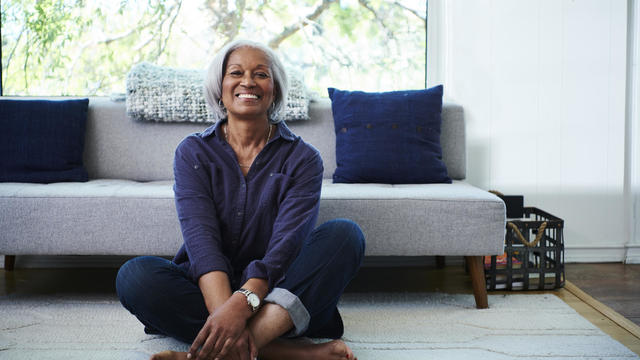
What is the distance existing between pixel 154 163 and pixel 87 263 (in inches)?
26.1

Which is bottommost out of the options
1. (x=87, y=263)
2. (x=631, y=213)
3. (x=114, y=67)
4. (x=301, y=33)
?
(x=87, y=263)

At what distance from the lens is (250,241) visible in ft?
4.89

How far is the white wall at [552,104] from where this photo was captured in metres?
2.71

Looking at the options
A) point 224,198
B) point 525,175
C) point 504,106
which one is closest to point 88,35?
point 224,198

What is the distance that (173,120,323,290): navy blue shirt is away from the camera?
1.43 metres

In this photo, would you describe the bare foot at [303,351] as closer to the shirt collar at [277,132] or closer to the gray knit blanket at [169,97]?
the shirt collar at [277,132]

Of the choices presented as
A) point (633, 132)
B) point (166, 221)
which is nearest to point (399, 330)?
point (166, 221)

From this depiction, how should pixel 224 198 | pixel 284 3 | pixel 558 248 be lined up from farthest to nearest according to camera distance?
pixel 284 3 < pixel 558 248 < pixel 224 198

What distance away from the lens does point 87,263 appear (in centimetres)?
268

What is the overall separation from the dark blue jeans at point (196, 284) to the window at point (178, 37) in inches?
63.6

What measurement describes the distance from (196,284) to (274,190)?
0.33 metres

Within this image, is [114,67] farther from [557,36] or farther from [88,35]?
[557,36]

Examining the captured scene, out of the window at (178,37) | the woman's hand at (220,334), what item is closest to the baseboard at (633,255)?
the window at (178,37)

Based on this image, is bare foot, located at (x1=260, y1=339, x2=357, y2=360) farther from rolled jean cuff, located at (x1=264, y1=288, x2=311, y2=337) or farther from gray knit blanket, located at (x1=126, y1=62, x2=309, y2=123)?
gray knit blanket, located at (x1=126, y1=62, x2=309, y2=123)
